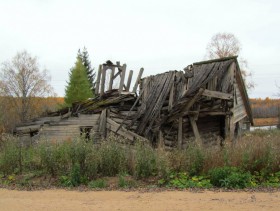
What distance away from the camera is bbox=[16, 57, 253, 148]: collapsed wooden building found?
17.3 meters

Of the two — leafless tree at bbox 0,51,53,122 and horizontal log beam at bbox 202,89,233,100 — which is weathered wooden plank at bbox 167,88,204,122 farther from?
leafless tree at bbox 0,51,53,122

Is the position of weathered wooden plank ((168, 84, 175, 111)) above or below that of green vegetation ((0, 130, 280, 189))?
above

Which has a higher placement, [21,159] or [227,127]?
[227,127]

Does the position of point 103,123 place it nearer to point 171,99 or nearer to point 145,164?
point 171,99

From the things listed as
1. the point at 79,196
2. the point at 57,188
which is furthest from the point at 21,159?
the point at 79,196

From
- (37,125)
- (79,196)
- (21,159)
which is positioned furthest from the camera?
(37,125)

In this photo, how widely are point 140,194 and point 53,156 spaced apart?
3644 mm

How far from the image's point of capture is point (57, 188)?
1039 centimetres

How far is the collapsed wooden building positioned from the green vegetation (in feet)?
15.7

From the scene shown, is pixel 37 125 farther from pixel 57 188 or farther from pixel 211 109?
pixel 57 188

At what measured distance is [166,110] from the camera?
17.6 meters

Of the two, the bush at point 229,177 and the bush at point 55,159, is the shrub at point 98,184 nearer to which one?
the bush at point 55,159

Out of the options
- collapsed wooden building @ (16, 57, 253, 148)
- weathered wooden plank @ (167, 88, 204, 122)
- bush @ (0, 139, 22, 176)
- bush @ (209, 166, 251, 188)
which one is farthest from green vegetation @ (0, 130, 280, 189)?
weathered wooden plank @ (167, 88, 204, 122)

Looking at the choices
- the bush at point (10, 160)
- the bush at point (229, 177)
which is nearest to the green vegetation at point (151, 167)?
the bush at point (229, 177)
